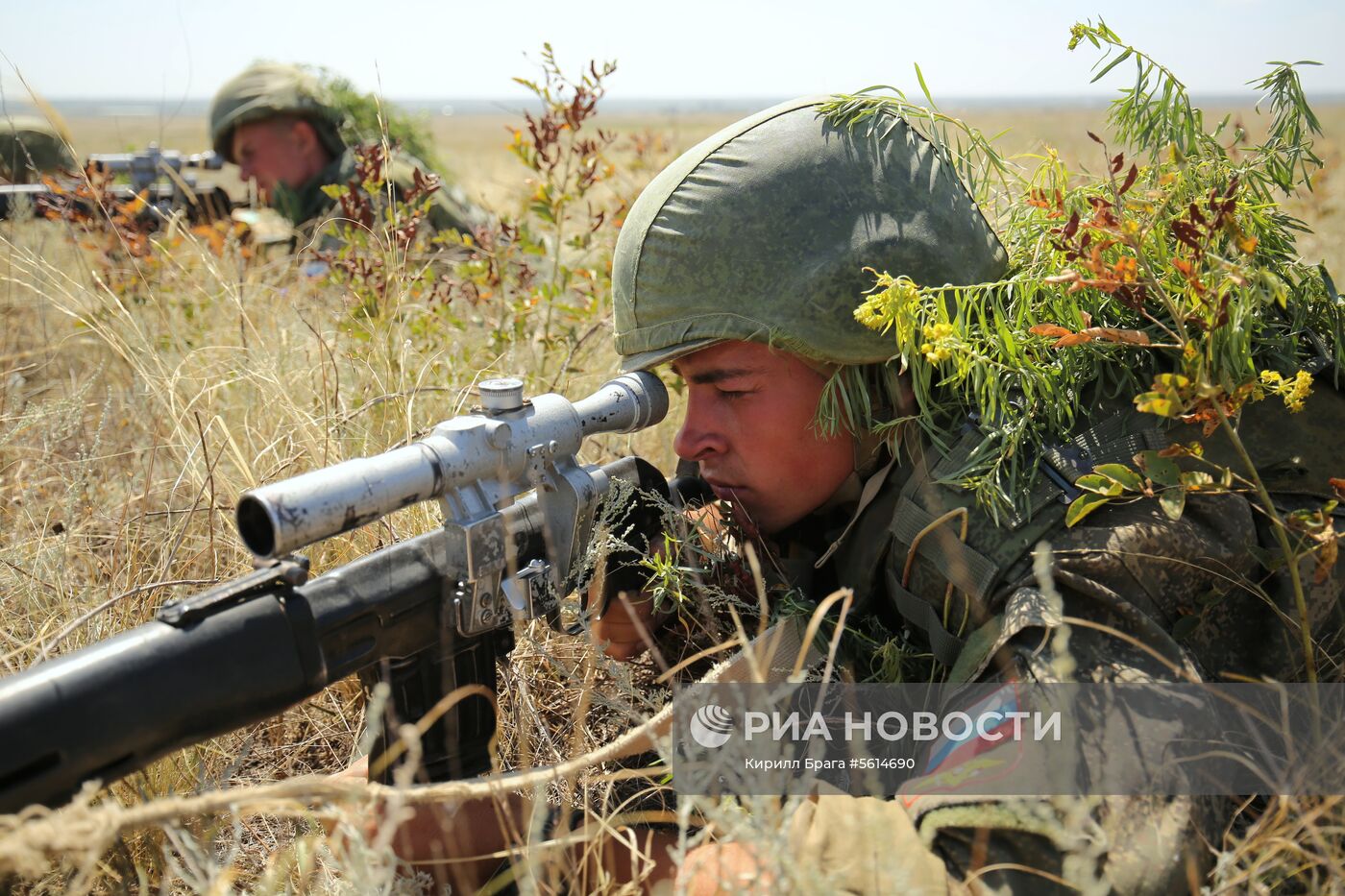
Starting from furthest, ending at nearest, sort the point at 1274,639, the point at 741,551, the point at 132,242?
the point at 132,242 < the point at 741,551 < the point at 1274,639

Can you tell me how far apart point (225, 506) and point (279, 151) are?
17.4ft

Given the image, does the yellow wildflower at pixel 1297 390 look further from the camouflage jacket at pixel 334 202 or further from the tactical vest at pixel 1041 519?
the camouflage jacket at pixel 334 202

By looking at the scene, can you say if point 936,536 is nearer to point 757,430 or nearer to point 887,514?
point 887,514

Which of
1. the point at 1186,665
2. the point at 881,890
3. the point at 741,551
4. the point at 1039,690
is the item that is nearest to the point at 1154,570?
the point at 1186,665

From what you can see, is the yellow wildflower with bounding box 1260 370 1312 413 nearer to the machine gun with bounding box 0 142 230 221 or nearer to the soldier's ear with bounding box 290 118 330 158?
the machine gun with bounding box 0 142 230 221

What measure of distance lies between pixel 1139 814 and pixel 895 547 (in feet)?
2.61

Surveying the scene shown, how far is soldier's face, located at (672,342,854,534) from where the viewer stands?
2.31 metres

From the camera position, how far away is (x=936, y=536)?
201 cm

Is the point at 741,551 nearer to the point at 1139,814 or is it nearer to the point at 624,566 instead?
the point at 624,566

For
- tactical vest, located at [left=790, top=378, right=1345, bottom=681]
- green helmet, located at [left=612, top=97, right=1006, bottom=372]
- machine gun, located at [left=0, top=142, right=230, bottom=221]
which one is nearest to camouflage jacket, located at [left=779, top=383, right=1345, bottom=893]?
tactical vest, located at [left=790, top=378, right=1345, bottom=681]

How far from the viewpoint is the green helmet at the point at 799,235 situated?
2.18 m

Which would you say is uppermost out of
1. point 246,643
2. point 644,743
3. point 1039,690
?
point 246,643

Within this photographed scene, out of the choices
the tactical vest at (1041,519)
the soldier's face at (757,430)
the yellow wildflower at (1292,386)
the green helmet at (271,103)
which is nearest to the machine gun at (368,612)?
the soldier's face at (757,430)

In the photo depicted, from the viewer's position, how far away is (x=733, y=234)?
7.37ft
